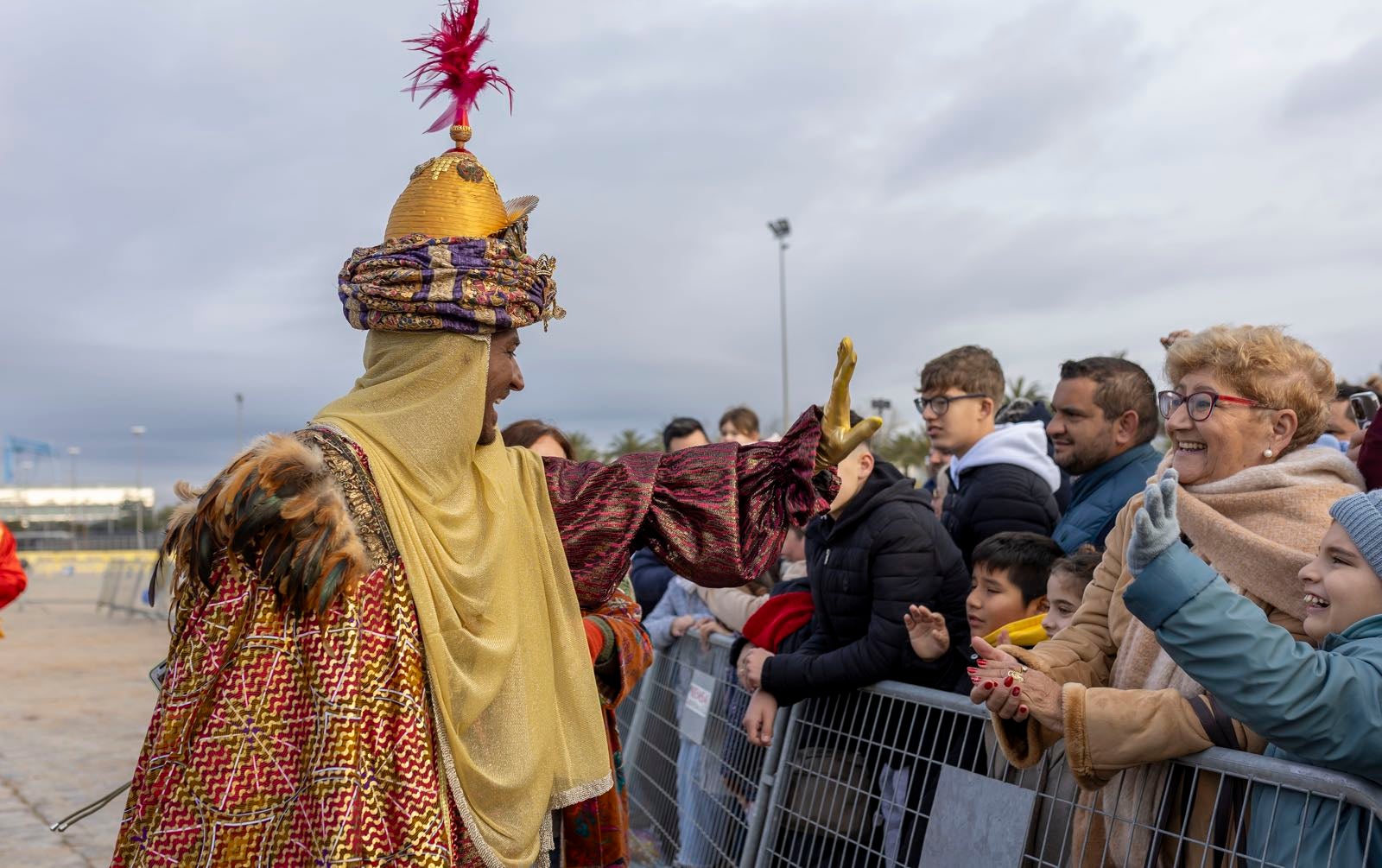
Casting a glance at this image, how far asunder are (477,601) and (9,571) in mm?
4497

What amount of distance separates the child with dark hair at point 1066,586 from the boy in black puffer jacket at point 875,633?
1.20 ft

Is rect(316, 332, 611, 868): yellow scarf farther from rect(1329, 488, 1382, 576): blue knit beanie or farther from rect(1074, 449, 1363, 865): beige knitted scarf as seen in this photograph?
rect(1329, 488, 1382, 576): blue knit beanie

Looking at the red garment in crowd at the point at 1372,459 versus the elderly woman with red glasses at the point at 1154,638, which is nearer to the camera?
the elderly woman with red glasses at the point at 1154,638

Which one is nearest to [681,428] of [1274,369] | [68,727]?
[1274,369]

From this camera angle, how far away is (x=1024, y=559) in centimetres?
393

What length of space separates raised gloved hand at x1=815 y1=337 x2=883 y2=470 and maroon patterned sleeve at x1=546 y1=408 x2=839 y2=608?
31 mm

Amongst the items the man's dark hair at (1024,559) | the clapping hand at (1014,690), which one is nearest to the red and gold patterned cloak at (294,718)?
the clapping hand at (1014,690)

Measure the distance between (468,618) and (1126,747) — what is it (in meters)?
1.45

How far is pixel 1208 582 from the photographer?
2.20 meters

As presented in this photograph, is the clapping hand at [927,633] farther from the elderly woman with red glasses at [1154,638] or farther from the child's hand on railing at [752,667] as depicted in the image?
the child's hand on railing at [752,667]

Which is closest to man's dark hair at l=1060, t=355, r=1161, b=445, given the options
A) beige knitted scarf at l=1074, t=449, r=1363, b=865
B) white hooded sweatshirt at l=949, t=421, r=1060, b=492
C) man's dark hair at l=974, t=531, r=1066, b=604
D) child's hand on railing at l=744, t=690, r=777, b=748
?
white hooded sweatshirt at l=949, t=421, r=1060, b=492

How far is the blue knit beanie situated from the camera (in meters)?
2.29

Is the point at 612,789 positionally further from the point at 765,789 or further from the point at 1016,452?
the point at 1016,452

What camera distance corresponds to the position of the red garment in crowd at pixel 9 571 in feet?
19.3
